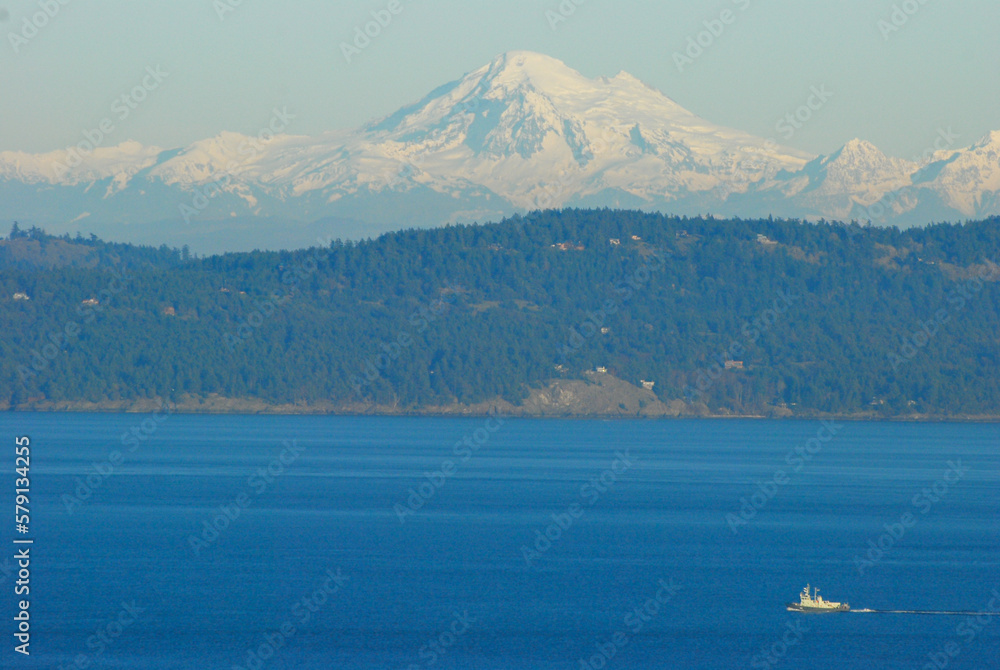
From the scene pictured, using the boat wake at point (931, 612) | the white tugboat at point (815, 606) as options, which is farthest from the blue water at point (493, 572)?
the white tugboat at point (815, 606)

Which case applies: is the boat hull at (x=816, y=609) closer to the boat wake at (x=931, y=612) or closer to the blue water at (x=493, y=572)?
the boat wake at (x=931, y=612)

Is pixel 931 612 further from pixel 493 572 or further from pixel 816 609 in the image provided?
pixel 493 572

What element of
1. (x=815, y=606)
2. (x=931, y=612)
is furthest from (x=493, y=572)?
(x=931, y=612)

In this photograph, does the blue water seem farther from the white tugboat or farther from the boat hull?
the white tugboat

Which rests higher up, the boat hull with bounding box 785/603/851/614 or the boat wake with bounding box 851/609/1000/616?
the boat hull with bounding box 785/603/851/614

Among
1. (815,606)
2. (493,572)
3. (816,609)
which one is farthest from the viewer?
(493,572)

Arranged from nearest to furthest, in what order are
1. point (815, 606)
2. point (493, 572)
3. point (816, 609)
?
point (816, 609), point (815, 606), point (493, 572)

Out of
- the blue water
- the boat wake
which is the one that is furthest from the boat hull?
the blue water

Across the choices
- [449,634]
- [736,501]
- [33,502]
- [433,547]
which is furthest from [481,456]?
[449,634]

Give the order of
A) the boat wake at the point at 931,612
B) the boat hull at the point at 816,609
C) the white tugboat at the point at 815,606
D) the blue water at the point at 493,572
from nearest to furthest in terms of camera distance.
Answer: the blue water at the point at 493,572 < the boat wake at the point at 931,612 < the boat hull at the point at 816,609 < the white tugboat at the point at 815,606
